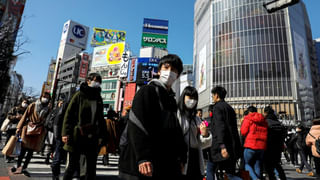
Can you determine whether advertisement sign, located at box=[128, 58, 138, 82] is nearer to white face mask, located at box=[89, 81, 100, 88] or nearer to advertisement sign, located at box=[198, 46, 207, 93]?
advertisement sign, located at box=[198, 46, 207, 93]

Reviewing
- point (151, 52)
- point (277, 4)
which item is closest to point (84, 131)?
point (277, 4)

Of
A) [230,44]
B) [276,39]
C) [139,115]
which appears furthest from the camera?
[230,44]

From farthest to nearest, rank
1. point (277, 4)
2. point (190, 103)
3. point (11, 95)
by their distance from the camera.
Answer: point (11, 95), point (277, 4), point (190, 103)

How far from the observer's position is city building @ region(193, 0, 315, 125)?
37.3 m

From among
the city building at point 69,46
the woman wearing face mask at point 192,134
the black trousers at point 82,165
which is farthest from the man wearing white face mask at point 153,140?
the city building at point 69,46

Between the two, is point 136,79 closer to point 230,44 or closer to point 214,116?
point 230,44

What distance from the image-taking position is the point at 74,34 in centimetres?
7644

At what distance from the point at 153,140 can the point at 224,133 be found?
1.80 metres

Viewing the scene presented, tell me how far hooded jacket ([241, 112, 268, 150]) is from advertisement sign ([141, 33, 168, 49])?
51.2m

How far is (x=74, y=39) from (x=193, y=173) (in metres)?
83.7

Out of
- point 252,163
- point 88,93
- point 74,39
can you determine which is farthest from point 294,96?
point 74,39

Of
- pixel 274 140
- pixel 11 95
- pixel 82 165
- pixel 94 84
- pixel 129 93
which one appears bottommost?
pixel 82 165

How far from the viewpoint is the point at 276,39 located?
39.3m

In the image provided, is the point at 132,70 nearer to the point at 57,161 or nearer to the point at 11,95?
the point at 11,95
